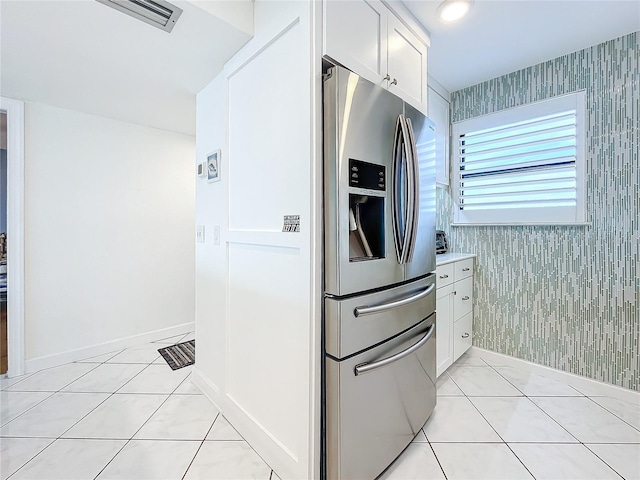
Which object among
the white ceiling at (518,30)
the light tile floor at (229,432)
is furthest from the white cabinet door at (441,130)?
the light tile floor at (229,432)

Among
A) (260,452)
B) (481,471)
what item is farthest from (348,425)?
(481,471)

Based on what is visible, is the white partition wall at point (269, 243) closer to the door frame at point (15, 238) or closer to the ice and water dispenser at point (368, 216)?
the ice and water dispenser at point (368, 216)

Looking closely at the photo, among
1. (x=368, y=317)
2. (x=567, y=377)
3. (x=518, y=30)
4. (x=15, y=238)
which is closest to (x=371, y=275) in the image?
(x=368, y=317)

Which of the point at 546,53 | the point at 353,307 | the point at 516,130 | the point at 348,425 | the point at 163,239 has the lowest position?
the point at 348,425

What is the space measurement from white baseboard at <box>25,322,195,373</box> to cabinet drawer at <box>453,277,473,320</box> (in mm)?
2728

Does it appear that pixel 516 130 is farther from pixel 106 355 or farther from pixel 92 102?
pixel 106 355

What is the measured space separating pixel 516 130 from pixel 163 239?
349 centimetres

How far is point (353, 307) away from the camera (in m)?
1.20

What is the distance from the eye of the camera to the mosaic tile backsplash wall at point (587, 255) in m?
1.96

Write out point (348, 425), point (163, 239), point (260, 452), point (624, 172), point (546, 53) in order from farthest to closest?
point (163, 239) → point (546, 53) → point (624, 172) → point (260, 452) → point (348, 425)

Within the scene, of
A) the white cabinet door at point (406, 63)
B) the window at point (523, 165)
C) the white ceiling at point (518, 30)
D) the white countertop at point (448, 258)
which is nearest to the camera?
the white cabinet door at point (406, 63)

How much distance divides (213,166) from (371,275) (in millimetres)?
1286

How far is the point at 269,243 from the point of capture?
1398mm

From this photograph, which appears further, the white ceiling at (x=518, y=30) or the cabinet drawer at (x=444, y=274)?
the cabinet drawer at (x=444, y=274)
